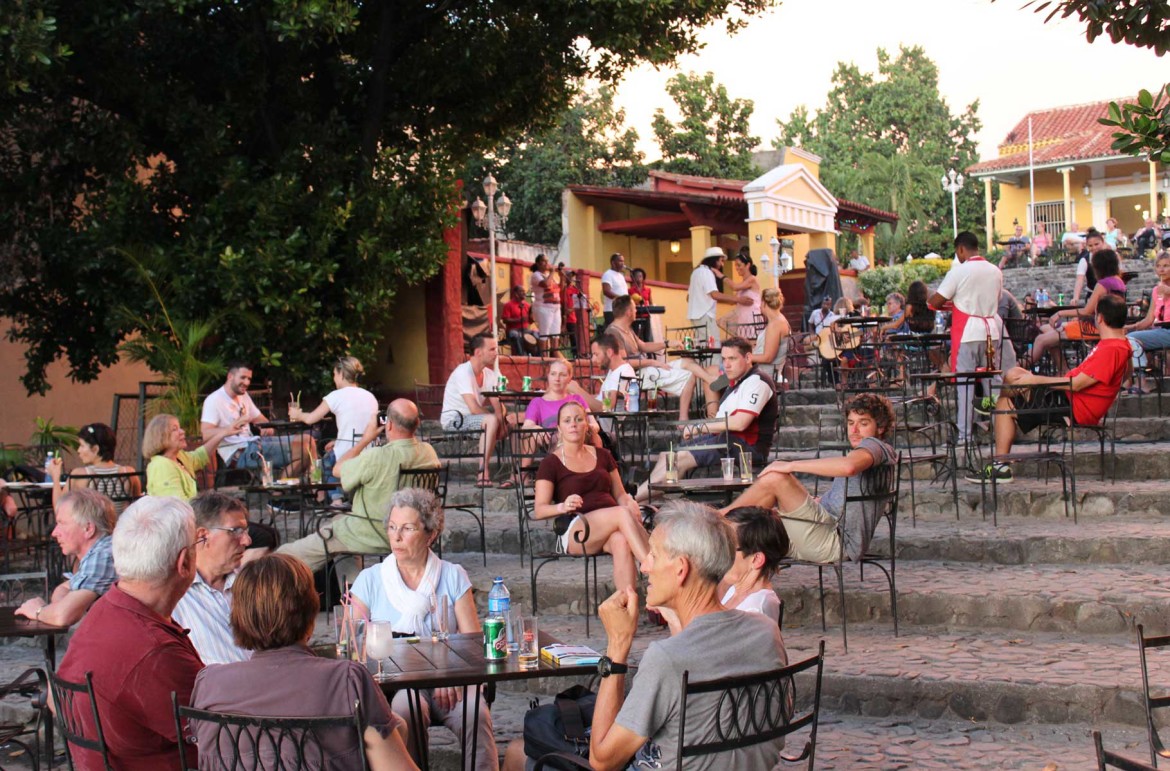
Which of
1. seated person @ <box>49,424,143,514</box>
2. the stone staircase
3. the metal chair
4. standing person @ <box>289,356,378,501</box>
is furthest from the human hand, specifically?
standing person @ <box>289,356,378,501</box>

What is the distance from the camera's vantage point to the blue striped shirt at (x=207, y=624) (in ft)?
14.8

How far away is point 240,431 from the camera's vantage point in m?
10.9

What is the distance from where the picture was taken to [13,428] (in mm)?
Answer: 15211

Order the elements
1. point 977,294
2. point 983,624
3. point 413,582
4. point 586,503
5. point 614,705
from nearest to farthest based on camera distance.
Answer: point 614,705
point 413,582
point 983,624
point 586,503
point 977,294

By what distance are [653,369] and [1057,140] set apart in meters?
37.0

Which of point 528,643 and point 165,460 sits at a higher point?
point 165,460

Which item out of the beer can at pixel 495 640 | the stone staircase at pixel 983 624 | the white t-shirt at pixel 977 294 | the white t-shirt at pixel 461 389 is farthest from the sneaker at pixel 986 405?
the beer can at pixel 495 640

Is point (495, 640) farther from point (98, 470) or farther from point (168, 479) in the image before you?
point (98, 470)

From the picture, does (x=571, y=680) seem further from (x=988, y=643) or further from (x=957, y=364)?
(x=957, y=364)

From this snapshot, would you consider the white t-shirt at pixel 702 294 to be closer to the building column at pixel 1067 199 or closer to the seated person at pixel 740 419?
the seated person at pixel 740 419

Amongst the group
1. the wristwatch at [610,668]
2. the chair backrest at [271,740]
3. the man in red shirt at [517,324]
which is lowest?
the chair backrest at [271,740]

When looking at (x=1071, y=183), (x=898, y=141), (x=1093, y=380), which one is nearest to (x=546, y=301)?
(x=1093, y=380)

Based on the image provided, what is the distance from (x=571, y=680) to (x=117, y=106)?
9057 mm

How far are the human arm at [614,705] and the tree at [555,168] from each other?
29552 mm
